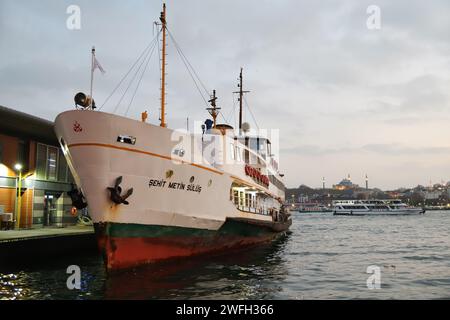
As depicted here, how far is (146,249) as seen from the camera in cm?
1460

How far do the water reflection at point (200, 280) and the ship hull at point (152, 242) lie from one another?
37cm

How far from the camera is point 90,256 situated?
70.3ft

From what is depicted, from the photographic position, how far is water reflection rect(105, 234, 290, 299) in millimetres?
12125

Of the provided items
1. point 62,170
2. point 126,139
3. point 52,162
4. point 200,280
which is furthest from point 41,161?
point 200,280

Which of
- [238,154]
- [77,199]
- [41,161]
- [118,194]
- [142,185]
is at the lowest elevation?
[77,199]

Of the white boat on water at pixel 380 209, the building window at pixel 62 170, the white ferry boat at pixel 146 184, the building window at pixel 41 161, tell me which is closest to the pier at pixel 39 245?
the white ferry boat at pixel 146 184

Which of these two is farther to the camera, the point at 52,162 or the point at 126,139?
the point at 52,162

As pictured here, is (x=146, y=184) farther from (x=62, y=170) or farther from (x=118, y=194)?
(x=62, y=170)

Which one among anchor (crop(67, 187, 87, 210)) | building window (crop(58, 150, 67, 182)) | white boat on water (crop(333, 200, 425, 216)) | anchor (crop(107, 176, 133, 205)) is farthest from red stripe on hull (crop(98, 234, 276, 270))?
white boat on water (crop(333, 200, 425, 216))

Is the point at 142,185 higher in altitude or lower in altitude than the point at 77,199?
higher

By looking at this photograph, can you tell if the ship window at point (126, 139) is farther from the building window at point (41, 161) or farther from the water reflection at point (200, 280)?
the building window at point (41, 161)

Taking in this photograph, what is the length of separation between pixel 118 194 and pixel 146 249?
2.73m
